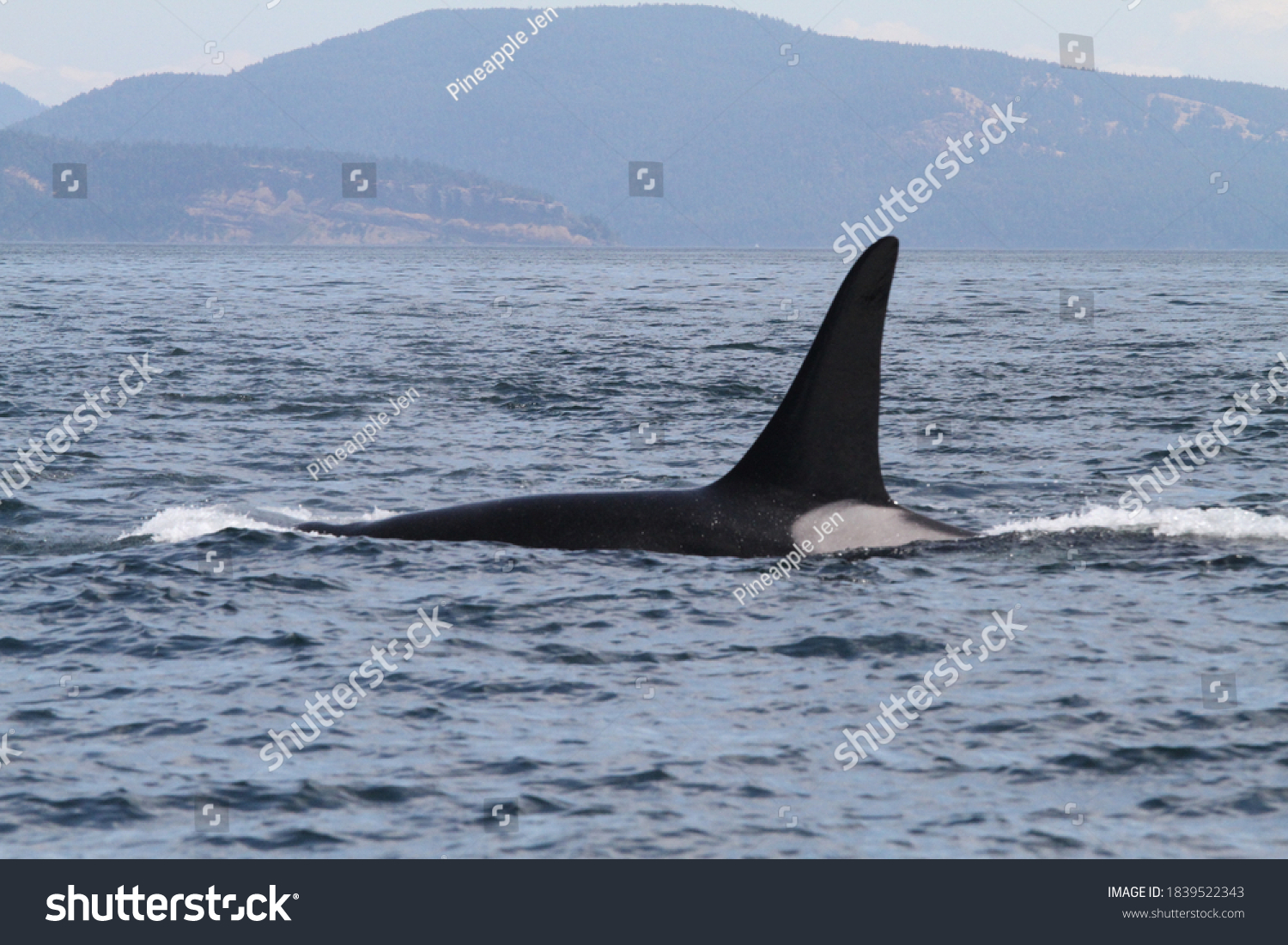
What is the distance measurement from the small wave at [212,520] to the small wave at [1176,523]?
6.40m

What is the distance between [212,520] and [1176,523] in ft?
31.4

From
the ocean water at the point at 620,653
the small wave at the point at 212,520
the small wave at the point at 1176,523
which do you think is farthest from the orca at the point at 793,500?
the small wave at the point at 212,520

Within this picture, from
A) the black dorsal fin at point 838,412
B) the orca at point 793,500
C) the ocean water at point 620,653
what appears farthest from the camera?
the orca at point 793,500

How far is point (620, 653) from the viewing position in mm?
9898

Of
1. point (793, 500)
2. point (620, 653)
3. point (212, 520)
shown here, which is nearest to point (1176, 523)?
point (793, 500)

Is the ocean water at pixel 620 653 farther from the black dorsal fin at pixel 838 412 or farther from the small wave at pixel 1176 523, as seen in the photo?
the black dorsal fin at pixel 838 412

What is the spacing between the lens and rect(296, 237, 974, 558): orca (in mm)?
10953

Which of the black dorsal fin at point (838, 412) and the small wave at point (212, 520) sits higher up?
the black dorsal fin at point (838, 412)

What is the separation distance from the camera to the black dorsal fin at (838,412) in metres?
10.8

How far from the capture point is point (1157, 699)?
29.1 feet

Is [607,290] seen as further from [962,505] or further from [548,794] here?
[548,794]

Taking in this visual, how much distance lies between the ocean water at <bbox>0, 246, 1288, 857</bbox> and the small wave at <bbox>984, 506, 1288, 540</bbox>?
0.29 ft

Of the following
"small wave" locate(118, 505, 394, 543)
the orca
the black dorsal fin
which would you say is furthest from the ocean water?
the black dorsal fin

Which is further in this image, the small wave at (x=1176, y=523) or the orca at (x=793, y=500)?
the small wave at (x=1176, y=523)
